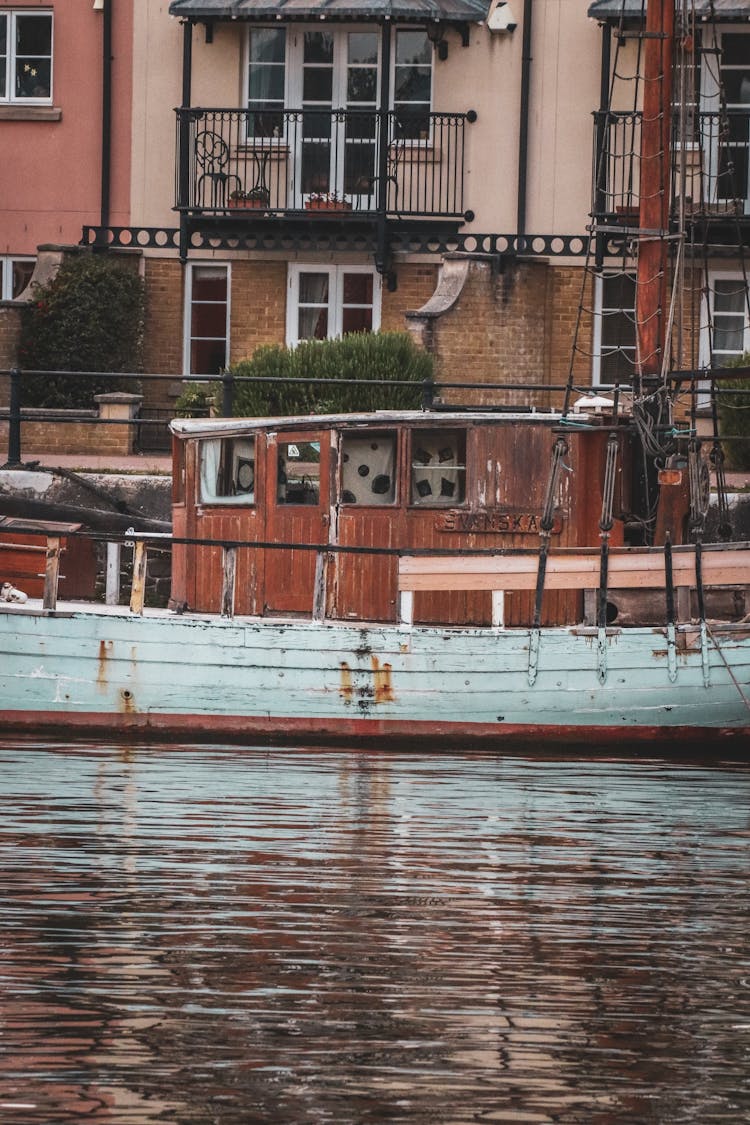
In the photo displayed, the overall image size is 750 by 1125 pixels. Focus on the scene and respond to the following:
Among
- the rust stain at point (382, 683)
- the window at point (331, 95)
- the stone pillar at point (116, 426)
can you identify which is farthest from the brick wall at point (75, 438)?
the rust stain at point (382, 683)

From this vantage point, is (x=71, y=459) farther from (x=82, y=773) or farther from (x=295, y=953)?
(x=295, y=953)

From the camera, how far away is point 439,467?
1565 cm

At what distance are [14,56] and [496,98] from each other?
6292 mm

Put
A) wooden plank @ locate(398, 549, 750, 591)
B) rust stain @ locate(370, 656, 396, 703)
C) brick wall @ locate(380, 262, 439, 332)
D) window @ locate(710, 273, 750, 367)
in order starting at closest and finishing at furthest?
wooden plank @ locate(398, 549, 750, 591) → rust stain @ locate(370, 656, 396, 703) → window @ locate(710, 273, 750, 367) → brick wall @ locate(380, 262, 439, 332)

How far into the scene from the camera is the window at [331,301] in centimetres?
2644

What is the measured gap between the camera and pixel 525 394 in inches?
943

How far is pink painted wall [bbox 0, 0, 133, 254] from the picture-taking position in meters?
26.6

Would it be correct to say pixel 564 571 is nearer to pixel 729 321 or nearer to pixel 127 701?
pixel 127 701

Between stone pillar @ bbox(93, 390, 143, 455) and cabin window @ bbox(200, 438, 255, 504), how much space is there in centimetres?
625

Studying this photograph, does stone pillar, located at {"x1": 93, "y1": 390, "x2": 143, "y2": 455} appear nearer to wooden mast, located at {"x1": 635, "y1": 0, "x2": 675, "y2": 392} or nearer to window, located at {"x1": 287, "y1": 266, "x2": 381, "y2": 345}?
window, located at {"x1": 287, "y1": 266, "x2": 381, "y2": 345}

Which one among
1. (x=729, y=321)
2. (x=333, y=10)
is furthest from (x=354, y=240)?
(x=729, y=321)

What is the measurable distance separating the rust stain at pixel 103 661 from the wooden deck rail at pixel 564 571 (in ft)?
7.37

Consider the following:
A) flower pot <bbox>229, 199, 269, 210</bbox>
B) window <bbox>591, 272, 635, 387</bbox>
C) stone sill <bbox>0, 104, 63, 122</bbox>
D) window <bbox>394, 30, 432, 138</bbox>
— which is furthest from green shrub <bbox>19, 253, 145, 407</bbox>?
window <bbox>591, 272, 635, 387</bbox>

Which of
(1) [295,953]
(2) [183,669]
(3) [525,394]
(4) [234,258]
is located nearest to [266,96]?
(4) [234,258]
